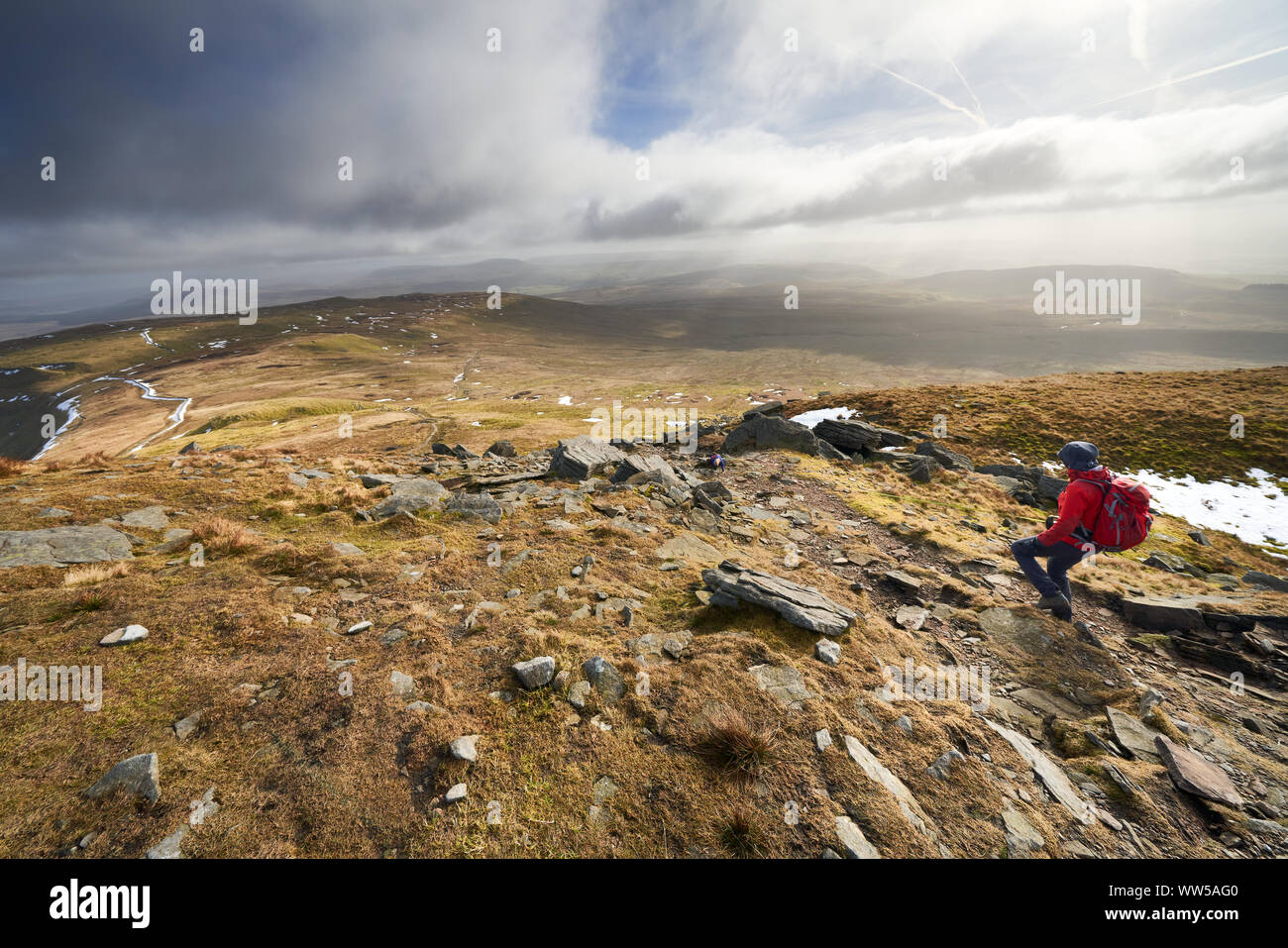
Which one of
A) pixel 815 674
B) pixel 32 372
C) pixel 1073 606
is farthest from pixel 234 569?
pixel 32 372

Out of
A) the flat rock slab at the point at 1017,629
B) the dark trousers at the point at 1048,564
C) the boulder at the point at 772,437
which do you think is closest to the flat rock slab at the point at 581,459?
the boulder at the point at 772,437

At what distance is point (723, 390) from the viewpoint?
13150 centimetres

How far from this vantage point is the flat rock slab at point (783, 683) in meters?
6.87

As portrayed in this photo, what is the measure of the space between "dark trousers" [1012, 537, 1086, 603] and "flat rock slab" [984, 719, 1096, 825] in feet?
15.0

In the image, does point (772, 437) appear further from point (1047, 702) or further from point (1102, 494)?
point (1047, 702)

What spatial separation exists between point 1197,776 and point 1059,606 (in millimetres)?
4450

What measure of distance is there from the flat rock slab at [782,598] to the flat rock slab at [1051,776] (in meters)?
2.64

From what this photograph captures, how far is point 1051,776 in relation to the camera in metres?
6.25

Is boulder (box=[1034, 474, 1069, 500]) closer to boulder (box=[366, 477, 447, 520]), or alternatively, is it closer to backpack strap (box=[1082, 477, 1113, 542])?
backpack strap (box=[1082, 477, 1113, 542])

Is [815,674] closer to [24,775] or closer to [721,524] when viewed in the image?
[721,524]

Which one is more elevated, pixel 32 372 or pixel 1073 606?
pixel 32 372

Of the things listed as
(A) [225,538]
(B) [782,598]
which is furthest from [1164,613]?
(A) [225,538]
